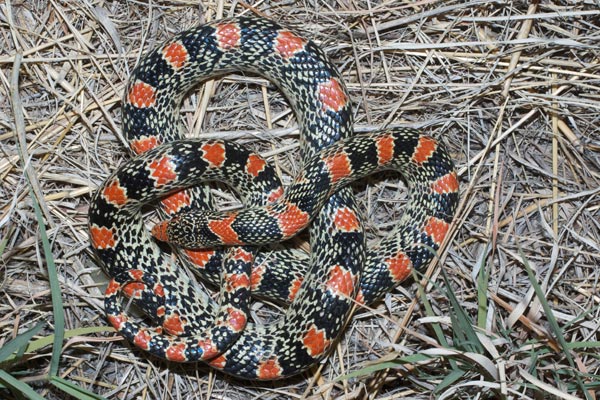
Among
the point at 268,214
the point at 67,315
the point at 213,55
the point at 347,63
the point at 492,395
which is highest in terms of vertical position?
the point at 213,55

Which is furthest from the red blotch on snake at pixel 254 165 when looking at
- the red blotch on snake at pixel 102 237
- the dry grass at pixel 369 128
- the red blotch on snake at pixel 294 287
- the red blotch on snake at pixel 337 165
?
the red blotch on snake at pixel 102 237

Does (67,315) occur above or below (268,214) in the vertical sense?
below

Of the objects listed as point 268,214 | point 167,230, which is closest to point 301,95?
point 268,214

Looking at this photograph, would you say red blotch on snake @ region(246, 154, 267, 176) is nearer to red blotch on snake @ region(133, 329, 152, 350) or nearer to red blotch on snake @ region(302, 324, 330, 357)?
red blotch on snake @ region(302, 324, 330, 357)

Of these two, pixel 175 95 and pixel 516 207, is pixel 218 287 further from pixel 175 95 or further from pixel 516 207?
pixel 516 207

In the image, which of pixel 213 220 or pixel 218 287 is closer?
pixel 213 220
